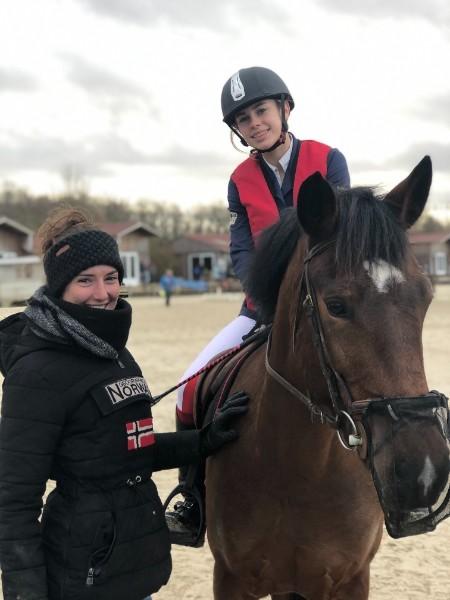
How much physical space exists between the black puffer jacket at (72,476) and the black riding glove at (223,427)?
1.59 ft

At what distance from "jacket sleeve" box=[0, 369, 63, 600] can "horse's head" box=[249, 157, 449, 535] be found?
0.93 m

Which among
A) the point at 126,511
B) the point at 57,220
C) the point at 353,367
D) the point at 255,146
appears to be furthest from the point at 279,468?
the point at 255,146

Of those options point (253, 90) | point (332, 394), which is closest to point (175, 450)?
point (332, 394)

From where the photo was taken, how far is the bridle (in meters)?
1.95

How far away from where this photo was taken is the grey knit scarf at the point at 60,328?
2295mm

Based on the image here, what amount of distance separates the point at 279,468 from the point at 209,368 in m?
0.94

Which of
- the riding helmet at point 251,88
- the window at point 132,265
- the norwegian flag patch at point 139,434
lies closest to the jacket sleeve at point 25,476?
the norwegian flag patch at point 139,434

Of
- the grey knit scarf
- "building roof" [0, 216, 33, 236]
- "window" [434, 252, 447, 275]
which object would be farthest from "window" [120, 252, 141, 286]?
the grey knit scarf

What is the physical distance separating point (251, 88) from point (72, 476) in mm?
2263

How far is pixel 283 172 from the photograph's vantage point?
11.4 feet

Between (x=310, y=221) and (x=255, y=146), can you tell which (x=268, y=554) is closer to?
(x=310, y=221)

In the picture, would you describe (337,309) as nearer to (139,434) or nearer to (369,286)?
(369,286)

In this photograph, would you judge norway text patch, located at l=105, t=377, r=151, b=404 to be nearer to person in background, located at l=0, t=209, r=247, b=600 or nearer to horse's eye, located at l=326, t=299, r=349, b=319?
person in background, located at l=0, t=209, r=247, b=600

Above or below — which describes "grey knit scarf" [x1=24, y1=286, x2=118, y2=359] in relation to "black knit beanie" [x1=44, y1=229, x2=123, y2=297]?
below
